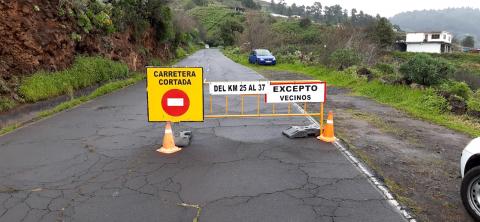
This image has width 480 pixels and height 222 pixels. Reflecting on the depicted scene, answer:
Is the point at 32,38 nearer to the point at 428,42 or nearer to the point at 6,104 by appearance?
the point at 6,104

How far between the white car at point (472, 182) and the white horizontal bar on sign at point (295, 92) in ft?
13.1

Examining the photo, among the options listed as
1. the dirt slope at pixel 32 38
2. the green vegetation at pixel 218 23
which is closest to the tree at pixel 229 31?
the green vegetation at pixel 218 23

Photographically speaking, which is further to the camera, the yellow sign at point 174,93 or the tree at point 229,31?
the tree at point 229,31

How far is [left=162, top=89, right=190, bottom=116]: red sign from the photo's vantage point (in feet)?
25.5

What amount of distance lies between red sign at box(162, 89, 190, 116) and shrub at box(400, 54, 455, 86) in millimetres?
9231

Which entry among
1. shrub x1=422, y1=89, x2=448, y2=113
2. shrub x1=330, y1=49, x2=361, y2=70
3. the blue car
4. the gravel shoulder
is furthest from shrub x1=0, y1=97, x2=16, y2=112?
the blue car

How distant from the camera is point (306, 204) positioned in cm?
507

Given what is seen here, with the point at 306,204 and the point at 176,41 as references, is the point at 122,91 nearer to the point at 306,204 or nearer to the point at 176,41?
the point at 306,204

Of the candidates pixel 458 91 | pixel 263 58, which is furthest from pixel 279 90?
pixel 263 58

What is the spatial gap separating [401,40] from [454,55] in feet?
70.7

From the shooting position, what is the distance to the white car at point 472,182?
15.1 ft

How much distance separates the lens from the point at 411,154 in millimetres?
7258

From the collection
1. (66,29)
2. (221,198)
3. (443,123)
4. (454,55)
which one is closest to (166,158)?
(221,198)

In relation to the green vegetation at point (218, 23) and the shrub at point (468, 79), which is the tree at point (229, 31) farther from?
the shrub at point (468, 79)
